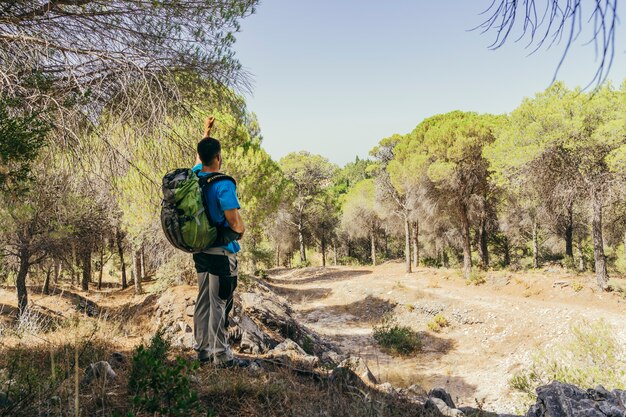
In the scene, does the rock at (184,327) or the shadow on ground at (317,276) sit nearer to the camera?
the rock at (184,327)

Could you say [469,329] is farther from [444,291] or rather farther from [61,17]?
[61,17]

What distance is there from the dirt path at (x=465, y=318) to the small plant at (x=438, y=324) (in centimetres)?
24

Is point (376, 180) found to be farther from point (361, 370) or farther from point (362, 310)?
point (361, 370)

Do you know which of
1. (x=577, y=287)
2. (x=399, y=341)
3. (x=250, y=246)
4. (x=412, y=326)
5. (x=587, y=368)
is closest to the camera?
(x=587, y=368)

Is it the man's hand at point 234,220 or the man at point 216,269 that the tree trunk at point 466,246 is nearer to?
the man at point 216,269

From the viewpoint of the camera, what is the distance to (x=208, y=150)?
124 inches

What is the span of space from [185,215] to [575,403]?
382 cm

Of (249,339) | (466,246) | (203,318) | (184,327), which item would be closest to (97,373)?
(203,318)

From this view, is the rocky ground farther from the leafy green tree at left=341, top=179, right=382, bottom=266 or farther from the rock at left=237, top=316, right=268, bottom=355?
the leafy green tree at left=341, top=179, right=382, bottom=266

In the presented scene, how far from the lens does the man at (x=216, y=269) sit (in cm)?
293

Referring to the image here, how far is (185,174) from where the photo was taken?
9.59 ft

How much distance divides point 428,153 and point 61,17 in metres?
18.1

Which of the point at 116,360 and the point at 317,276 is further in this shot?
the point at 317,276

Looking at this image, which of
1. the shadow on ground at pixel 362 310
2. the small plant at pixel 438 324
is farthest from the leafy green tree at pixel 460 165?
the small plant at pixel 438 324
